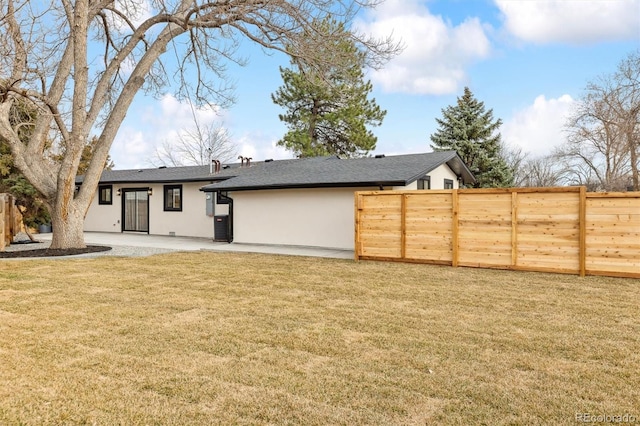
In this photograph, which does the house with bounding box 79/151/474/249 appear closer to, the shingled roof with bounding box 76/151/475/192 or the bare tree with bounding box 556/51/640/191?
the shingled roof with bounding box 76/151/475/192

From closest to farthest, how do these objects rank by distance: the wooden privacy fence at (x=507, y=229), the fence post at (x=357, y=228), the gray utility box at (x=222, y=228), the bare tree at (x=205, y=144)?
the wooden privacy fence at (x=507, y=229) → the fence post at (x=357, y=228) → the gray utility box at (x=222, y=228) → the bare tree at (x=205, y=144)

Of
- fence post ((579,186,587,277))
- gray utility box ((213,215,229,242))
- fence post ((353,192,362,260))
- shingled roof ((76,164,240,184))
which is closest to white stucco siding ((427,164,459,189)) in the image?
fence post ((353,192,362,260))

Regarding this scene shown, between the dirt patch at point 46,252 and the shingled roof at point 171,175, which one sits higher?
the shingled roof at point 171,175

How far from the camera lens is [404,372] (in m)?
3.35

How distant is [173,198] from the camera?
17.9 meters

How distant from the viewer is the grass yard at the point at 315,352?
275 cm

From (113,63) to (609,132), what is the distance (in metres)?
23.8

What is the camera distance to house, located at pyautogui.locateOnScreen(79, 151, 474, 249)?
1234 centimetres

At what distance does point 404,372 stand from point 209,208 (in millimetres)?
14017

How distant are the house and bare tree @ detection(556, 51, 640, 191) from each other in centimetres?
828

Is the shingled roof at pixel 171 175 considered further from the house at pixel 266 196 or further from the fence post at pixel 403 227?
the fence post at pixel 403 227

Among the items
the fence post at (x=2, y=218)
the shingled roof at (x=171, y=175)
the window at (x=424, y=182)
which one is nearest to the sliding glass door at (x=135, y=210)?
the shingled roof at (x=171, y=175)

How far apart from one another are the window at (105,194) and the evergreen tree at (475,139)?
59.5ft

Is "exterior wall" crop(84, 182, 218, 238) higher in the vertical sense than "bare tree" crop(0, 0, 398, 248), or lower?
lower
